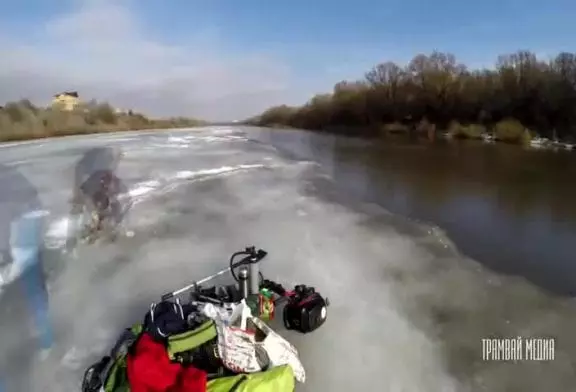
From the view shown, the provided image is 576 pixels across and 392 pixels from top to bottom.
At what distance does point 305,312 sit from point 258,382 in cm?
52

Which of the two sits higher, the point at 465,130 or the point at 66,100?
the point at 66,100

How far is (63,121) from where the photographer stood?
3168 millimetres

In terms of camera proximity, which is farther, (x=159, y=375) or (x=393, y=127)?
(x=393, y=127)

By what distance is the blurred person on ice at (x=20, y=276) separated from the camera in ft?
6.10

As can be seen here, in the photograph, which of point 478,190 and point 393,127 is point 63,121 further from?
point 478,190

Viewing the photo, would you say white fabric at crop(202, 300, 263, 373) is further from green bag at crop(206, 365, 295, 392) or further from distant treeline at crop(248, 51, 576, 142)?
distant treeline at crop(248, 51, 576, 142)

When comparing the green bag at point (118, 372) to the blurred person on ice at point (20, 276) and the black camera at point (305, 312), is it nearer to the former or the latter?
the blurred person on ice at point (20, 276)

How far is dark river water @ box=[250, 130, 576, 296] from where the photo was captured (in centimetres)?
298

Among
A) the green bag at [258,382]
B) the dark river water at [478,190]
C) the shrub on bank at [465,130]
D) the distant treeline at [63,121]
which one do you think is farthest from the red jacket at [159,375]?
the shrub on bank at [465,130]

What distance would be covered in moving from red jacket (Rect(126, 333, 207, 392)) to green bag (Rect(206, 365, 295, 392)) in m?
0.06

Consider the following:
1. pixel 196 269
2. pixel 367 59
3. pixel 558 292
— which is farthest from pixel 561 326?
pixel 367 59

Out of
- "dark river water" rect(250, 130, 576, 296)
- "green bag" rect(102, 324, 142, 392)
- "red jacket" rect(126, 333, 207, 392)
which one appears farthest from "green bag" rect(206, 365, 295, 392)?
"dark river water" rect(250, 130, 576, 296)

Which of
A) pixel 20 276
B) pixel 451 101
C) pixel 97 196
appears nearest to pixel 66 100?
→ pixel 97 196

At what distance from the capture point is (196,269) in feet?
8.23
